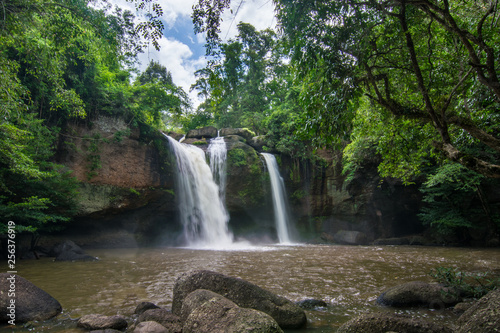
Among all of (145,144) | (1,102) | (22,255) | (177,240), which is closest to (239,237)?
(177,240)

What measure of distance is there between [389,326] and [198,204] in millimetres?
15507

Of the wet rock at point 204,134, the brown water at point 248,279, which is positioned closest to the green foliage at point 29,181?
the brown water at point 248,279

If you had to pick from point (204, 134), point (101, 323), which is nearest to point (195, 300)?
point (101, 323)

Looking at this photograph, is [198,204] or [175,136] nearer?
[198,204]

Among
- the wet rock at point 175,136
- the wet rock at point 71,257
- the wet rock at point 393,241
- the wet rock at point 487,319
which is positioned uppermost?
the wet rock at point 175,136

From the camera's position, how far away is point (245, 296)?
4074 mm

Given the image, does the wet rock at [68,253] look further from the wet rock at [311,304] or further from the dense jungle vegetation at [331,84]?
the wet rock at [311,304]

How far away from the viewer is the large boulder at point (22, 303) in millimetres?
4020

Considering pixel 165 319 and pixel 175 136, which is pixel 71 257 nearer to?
pixel 165 319

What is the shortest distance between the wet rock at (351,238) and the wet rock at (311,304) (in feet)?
44.7

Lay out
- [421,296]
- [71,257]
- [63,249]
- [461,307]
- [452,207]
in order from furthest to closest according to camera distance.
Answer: [452,207] → [63,249] → [71,257] → [421,296] → [461,307]

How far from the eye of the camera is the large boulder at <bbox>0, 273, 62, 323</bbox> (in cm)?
402

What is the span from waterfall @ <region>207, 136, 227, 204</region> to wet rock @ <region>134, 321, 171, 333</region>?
14803 mm

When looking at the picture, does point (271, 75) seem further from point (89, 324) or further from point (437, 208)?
point (89, 324)
